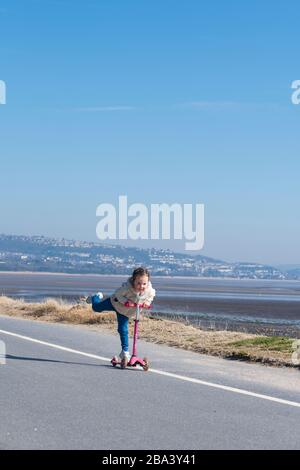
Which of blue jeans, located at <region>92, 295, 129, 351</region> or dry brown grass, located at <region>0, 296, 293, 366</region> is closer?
blue jeans, located at <region>92, 295, 129, 351</region>

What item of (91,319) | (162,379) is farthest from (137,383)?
(91,319)

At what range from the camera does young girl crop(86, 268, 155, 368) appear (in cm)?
1138

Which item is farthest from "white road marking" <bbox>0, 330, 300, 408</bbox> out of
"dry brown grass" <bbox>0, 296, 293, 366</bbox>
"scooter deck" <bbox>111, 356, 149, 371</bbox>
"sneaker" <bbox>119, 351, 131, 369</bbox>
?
"dry brown grass" <bbox>0, 296, 293, 366</bbox>

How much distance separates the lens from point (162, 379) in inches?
420

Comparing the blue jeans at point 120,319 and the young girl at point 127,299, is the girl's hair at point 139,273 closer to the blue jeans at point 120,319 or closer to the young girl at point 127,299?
the young girl at point 127,299

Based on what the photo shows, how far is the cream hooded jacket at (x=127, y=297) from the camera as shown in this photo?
11516 millimetres

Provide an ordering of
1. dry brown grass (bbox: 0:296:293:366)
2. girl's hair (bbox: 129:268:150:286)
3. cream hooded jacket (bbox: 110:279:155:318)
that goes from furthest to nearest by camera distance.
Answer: dry brown grass (bbox: 0:296:293:366) < cream hooded jacket (bbox: 110:279:155:318) < girl's hair (bbox: 129:268:150:286)

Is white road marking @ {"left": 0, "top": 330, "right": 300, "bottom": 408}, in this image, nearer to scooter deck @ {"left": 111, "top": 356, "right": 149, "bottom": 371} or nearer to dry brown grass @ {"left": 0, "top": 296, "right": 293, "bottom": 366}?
scooter deck @ {"left": 111, "top": 356, "right": 149, "bottom": 371}

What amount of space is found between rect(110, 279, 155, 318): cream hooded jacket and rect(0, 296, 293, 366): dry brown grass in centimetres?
221

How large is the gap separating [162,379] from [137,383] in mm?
480

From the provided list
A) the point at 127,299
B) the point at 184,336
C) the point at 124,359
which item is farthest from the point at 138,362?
the point at 184,336

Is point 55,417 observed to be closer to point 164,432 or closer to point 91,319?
point 164,432

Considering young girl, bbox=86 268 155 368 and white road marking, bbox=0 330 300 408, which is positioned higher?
young girl, bbox=86 268 155 368

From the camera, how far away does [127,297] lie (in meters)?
11.6
